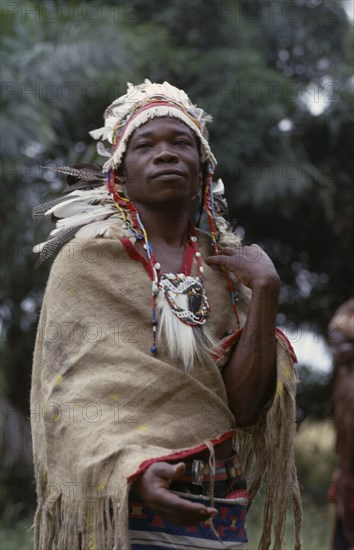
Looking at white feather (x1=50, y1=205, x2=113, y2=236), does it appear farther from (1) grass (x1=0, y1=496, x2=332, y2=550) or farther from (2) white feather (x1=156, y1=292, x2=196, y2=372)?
(1) grass (x1=0, y1=496, x2=332, y2=550)

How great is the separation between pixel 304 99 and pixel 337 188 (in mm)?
1019

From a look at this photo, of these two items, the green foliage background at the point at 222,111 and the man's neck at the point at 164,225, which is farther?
the green foliage background at the point at 222,111

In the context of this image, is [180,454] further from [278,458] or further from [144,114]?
[144,114]

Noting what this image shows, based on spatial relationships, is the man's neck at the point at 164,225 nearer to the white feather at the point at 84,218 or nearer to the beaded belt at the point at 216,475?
the white feather at the point at 84,218

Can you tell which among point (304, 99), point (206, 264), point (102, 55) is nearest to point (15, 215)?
point (102, 55)

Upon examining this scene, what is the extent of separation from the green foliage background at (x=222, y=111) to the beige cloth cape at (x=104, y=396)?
4214mm

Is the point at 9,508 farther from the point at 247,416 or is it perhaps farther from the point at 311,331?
the point at 247,416

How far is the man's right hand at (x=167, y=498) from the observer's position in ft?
9.19

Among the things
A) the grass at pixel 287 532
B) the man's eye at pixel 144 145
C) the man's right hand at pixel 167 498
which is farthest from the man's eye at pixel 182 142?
the grass at pixel 287 532

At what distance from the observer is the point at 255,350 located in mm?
3357

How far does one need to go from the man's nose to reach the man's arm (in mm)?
443

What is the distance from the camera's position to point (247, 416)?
344 centimetres

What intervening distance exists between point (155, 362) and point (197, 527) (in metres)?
0.56

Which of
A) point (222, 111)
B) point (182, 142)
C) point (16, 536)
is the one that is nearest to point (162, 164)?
point (182, 142)
